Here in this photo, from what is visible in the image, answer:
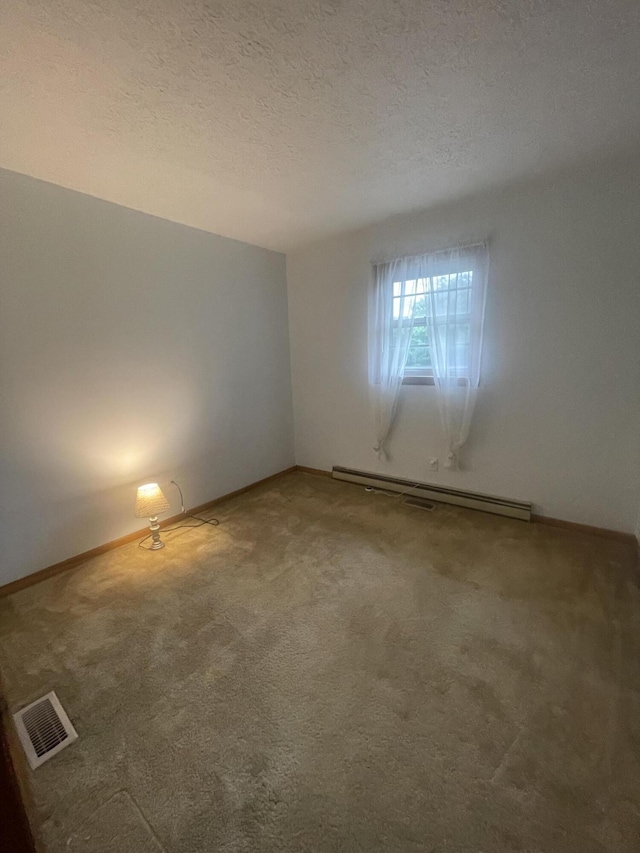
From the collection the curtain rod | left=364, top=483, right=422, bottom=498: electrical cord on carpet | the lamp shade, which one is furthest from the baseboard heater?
the curtain rod

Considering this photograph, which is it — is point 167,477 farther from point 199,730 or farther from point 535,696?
point 535,696

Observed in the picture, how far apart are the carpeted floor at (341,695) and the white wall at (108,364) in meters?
0.50

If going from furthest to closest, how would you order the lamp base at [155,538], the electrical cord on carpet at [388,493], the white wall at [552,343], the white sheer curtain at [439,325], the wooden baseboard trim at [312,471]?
the wooden baseboard trim at [312,471] < the electrical cord on carpet at [388,493] < the white sheer curtain at [439,325] < the lamp base at [155,538] < the white wall at [552,343]

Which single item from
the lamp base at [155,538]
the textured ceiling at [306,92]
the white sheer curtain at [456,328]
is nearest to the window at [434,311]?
the white sheer curtain at [456,328]

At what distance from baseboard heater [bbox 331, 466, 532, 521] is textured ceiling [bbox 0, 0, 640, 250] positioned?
2.37 m

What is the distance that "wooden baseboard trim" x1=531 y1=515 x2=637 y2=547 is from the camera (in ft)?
7.99

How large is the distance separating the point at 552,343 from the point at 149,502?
3.16 m

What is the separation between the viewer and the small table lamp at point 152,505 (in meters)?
2.52

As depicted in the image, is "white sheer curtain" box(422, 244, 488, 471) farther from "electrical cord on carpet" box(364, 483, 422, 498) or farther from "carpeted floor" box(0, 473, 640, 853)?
"carpeted floor" box(0, 473, 640, 853)

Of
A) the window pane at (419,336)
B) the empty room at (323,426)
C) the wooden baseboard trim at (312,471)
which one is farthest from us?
the wooden baseboard trim at (312,471)

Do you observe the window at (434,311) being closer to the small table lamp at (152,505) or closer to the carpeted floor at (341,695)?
the carpeted floor at (341,695)

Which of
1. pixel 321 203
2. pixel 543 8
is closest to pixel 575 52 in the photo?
pixel 543 8

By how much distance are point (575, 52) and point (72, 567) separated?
373cm

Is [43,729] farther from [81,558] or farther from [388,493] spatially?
[388,493]
